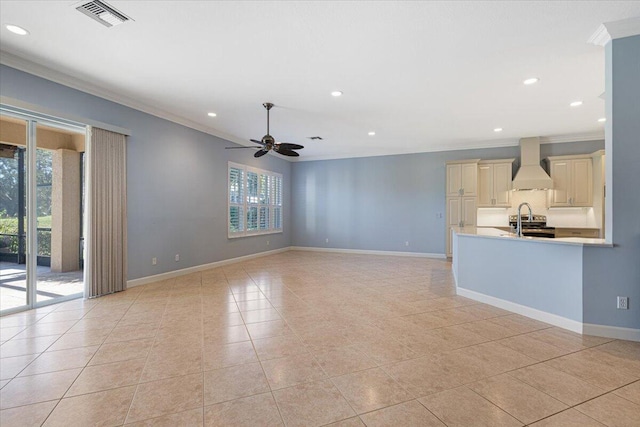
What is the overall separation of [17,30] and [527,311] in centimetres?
606

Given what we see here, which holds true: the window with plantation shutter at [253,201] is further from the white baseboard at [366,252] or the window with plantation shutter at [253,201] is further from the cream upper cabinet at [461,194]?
the cream upper cabinet at [461,194]

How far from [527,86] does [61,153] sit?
6.70 meters

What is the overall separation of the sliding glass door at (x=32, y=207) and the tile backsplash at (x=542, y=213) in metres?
8.50

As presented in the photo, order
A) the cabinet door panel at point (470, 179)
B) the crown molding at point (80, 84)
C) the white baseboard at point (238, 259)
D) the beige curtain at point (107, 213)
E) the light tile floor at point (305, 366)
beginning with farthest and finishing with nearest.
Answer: the cabinet door panel at point (470, 179)
the white baseboard at point (238, 259)
the beige curtain at point (107, 213)
the crown molding at point (80, 84)
the light tile floor at point (305, 366)

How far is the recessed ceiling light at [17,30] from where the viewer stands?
273cm

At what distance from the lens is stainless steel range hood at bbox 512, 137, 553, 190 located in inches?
254

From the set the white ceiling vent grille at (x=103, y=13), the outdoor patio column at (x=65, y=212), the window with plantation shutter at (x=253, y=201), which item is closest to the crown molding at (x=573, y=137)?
the window with plantation shutter at (x=253, y=201)

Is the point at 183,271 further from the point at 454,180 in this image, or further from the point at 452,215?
the point at 454,180

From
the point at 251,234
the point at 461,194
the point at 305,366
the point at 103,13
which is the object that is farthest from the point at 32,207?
the point at 461,194

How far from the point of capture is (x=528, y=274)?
3391 mm

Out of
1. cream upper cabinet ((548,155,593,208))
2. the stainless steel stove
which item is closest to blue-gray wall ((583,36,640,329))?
the stainless steel stove

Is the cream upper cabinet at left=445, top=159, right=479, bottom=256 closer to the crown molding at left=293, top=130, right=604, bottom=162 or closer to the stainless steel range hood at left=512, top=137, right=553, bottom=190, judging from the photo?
the crown molding at left=293, top=130, right=604, bottom=162

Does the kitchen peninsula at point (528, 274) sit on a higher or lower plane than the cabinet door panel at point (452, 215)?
lower

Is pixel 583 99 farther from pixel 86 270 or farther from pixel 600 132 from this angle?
pixel 86 270
